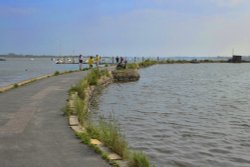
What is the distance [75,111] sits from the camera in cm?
1540

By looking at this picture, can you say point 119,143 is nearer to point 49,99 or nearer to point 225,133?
point 225,133

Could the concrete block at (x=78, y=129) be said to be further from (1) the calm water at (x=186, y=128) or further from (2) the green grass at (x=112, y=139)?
(1) the calm water at (x=186, y=128)

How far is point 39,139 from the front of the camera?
1113 cm

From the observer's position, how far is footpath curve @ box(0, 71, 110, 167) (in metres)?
9.06

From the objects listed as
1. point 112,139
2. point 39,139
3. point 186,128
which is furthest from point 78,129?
point 186,128

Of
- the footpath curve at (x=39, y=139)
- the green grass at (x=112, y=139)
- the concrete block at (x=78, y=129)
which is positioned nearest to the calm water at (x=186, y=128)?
the green grass at (x=112, y=139)

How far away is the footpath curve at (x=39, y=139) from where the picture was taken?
9062 mm

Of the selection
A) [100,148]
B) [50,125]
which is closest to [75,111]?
[50,125]

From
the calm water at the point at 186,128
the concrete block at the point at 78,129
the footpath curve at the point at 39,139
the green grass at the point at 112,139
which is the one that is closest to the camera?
the footpath curve at the point at 39,139

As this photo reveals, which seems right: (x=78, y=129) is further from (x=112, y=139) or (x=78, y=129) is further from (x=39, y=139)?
(x=112, y=139)

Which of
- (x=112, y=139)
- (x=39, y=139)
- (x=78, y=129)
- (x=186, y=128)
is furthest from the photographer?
(x=186, y=128)

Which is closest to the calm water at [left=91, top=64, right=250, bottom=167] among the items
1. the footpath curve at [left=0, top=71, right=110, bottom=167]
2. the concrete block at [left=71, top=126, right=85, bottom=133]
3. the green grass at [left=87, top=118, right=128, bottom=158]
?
the green grass at [left=87, top=118, right=128, bottom=158]

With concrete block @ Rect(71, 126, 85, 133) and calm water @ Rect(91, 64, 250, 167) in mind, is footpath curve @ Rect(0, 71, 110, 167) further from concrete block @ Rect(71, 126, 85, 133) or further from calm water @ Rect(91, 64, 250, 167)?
calm water @ Rect(91, 64, 250, 167)

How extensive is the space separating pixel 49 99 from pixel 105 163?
1112cm
